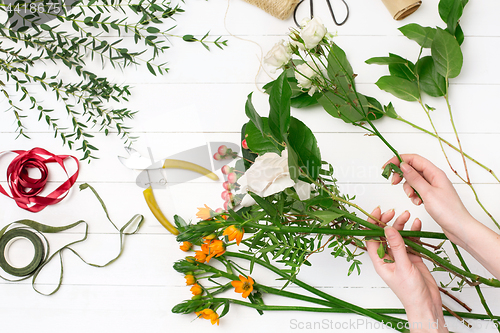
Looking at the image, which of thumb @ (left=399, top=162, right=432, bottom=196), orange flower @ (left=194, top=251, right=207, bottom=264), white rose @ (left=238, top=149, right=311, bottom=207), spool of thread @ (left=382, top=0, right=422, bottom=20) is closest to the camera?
white rose @ (left=238, top=149, right=311, bottom=207)

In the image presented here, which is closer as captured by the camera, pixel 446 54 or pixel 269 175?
pixel 269 175

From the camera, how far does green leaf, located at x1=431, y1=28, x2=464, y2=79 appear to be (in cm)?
76

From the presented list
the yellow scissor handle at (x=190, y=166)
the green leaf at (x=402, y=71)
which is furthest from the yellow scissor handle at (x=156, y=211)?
the green leaf at (x=402, y=71)

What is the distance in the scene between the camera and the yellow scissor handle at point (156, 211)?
905 mm

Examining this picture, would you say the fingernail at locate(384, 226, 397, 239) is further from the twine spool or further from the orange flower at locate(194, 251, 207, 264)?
the twine spool

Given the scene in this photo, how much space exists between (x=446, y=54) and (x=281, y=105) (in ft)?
1.85

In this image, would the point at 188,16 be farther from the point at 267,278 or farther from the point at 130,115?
the point at 267,278

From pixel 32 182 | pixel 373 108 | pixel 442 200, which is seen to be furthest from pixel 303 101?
pixel 32 182

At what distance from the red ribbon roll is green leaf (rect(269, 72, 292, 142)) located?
73 centimetres

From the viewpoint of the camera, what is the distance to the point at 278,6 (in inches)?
35.7

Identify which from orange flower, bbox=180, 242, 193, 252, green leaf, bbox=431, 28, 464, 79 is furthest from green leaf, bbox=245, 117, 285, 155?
green leaf, bbox=431, 28, 464, 79

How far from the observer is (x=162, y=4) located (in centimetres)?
91

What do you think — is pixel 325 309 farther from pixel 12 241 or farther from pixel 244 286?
pixel 12 241

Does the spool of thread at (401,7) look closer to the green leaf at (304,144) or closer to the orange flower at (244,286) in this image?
the green leaf at (304,144)
